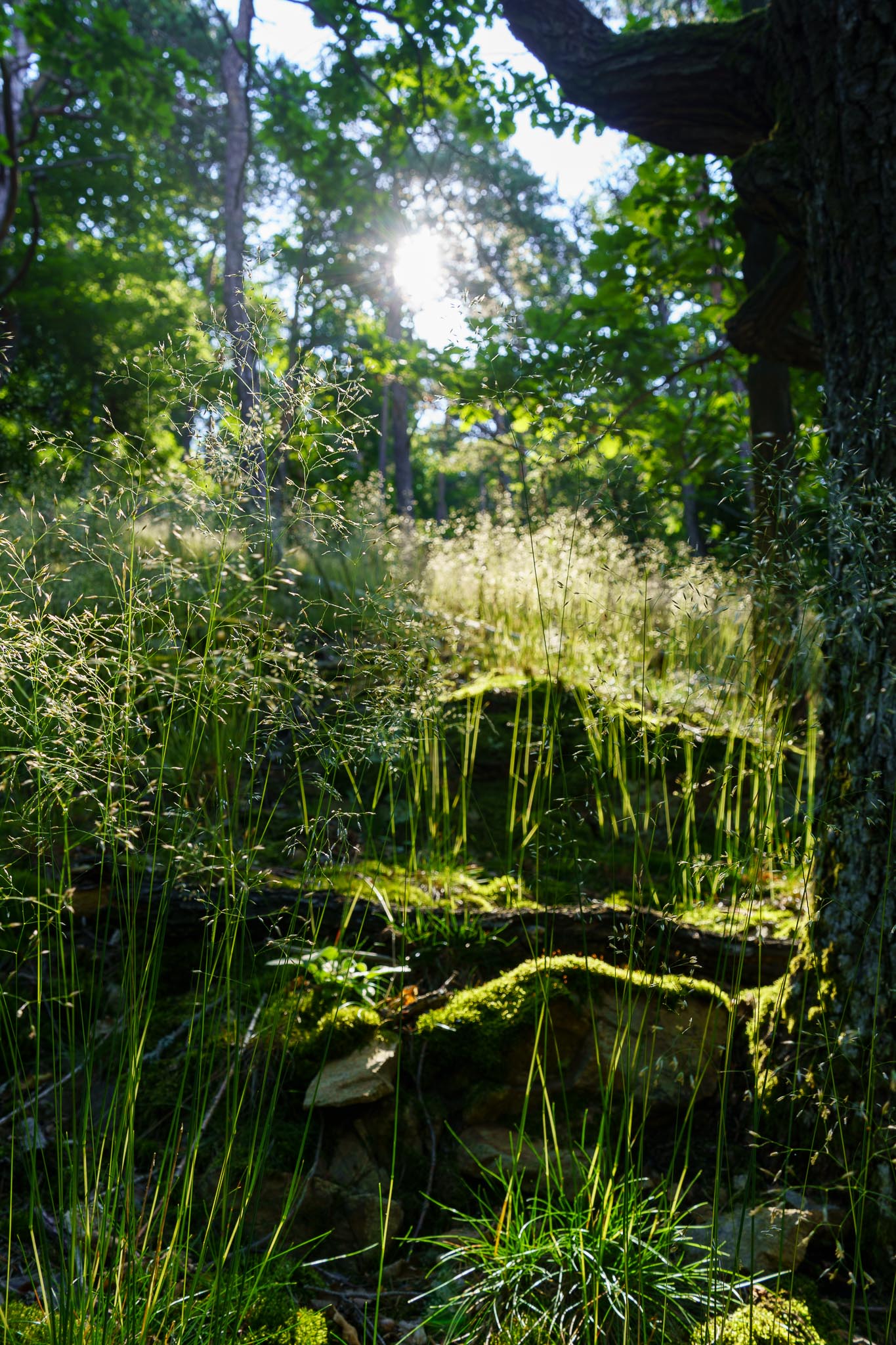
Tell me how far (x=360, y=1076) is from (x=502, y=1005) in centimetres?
43

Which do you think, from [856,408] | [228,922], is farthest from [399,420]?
[228,922]

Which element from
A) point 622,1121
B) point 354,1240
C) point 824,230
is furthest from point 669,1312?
point 824,230

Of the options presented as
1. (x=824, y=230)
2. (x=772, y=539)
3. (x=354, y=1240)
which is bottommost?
(x=354, y=1240)

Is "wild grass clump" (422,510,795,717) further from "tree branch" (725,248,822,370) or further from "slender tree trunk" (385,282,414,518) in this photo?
"slender tree trunk" (385,282,414,518)

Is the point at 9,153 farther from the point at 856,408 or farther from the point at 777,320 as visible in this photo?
the point at 856,408

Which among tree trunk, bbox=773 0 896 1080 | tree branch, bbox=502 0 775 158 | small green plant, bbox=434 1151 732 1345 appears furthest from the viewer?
tree branch, bbox=502 0 775 158

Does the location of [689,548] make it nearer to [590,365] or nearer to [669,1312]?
[590,365]

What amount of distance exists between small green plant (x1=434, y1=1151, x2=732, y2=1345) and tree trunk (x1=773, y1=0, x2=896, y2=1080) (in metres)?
0.56

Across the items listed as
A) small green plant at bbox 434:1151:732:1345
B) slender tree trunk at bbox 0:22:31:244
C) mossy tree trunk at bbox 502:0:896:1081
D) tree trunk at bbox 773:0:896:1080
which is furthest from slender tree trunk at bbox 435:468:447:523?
small green plant at bbox 434:1151:732:1345

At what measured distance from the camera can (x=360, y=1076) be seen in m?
1.99

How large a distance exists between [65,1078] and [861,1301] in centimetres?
193

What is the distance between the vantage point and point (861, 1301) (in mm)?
1637

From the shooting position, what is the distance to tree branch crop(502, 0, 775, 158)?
3.36 m

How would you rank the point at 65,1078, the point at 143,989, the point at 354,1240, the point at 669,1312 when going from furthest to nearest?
the point at 65,1078 → the point at 354,1240 → the point at 669,1312 → the point at 143,989
